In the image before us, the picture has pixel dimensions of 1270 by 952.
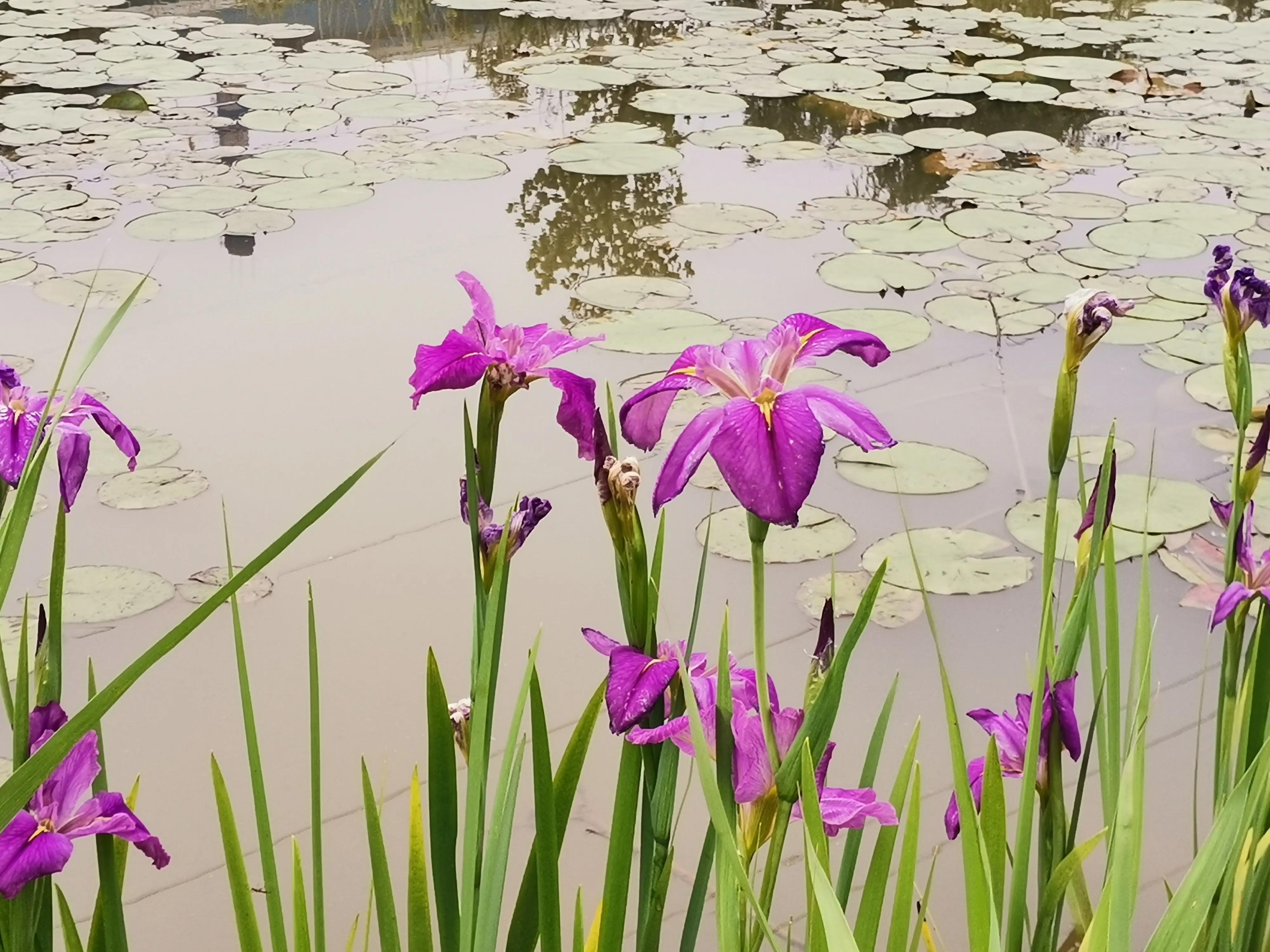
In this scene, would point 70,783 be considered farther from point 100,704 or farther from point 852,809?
point 852,809

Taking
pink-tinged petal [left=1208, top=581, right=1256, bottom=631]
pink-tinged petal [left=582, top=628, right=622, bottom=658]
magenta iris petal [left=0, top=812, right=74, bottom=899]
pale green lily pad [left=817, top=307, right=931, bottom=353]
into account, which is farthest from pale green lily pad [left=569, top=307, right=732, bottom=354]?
magenta iris petal [left=0, top=812, right=74, bottom=899]

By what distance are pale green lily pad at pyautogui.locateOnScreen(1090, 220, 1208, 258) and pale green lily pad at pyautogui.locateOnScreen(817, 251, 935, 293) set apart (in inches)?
19.0

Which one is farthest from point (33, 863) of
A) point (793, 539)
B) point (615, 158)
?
point (615, 158)

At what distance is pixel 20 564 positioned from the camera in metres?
1.86

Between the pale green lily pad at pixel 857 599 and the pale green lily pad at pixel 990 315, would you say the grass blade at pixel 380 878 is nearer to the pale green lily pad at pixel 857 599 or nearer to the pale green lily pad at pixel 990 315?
the pale green lily pad at pixel 857 599

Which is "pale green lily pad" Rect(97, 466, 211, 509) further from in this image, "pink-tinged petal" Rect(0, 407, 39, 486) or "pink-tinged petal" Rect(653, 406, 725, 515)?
"pink-tinged petal" Rect(653, 406, 725, 515)

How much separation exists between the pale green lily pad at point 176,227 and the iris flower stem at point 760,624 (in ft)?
9.07

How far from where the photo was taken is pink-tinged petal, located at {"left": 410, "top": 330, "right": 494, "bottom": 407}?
0.62 m

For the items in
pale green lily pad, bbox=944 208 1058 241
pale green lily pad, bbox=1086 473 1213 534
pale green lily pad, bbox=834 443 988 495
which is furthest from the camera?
pale green lily pad, bbox=944 208 1058 241

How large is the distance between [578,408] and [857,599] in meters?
1.34

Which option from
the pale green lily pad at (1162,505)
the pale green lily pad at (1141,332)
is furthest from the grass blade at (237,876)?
the pale green lily pad at (1141,332)

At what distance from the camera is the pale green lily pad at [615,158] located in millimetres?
3469

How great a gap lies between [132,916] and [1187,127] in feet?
12.4

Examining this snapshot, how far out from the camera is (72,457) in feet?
2.35
